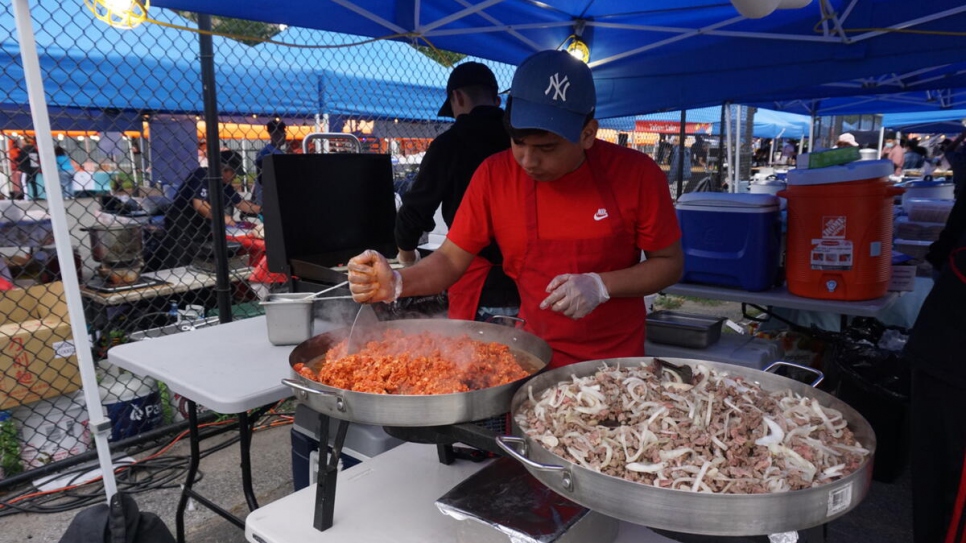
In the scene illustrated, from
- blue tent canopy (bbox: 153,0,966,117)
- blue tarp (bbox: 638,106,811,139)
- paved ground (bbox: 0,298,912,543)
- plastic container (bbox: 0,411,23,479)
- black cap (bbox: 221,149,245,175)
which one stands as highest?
blue tarp (bbox: 638,106,811,139)

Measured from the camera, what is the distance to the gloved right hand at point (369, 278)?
1748 mm

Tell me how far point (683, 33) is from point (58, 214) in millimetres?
3619

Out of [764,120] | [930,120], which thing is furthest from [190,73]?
[930,120]

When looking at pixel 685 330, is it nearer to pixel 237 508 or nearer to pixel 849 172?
pixel 849 172

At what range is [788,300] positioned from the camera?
378 centimetres

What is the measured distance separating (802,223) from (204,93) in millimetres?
4133

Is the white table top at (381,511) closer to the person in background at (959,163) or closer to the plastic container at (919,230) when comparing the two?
the person in background at (959,163)

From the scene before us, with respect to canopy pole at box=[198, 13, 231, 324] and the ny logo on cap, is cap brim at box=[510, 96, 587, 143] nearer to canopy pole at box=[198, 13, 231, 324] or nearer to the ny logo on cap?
the ny logo on cap

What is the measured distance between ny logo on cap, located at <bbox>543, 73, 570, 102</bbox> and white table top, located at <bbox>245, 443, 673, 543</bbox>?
121cm

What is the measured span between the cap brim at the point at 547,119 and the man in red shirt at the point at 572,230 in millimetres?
49

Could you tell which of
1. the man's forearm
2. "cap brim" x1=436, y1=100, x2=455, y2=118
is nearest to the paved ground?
the man's forearm

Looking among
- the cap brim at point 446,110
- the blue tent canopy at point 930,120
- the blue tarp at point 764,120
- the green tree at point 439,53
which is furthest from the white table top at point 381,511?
the blue tarp at point 764,120

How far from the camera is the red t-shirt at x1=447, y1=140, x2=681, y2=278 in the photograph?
216 cm

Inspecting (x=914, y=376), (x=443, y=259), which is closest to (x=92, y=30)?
(x=443, y=259)
